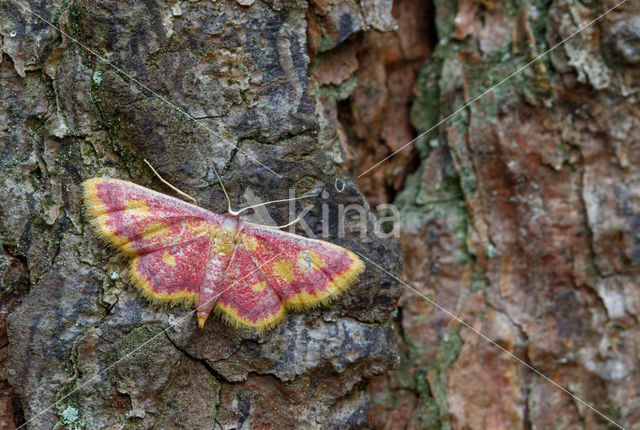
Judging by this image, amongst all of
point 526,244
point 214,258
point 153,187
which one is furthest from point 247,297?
point 526,244

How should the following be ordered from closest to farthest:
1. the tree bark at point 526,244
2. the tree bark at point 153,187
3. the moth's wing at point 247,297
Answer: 1. the tree bark at point 153,187
2. the moth's wing at point 247,297
3. the tree bark at point 526,244

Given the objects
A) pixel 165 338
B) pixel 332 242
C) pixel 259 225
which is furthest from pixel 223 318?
pixel 332 242

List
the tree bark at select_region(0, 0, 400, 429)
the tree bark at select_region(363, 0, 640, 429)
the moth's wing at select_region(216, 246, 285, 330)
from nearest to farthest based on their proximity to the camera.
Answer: the tree bark at select_region(0, 0, 400, 429) < the moth's wing at select_region(216, 246, 285, 330) < the tree bark at select_region(363, 0, 640, 429)

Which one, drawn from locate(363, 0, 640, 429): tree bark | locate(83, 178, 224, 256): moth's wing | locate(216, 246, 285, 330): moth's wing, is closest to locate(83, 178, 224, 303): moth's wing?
locate(83, 178, 224, 256): moth's wing

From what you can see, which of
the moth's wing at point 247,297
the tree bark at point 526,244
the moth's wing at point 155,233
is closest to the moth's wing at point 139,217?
the moth's wing at point 155,233

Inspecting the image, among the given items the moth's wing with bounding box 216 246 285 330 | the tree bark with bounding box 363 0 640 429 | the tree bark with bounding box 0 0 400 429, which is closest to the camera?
the tree bark with bounding box 0 0 400 429

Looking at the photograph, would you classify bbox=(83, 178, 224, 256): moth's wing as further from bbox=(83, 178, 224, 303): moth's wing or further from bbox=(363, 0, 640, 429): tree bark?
bbox=(363, 0, 640, 429): tree bark

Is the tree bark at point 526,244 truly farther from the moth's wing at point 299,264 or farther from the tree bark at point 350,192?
the moth's wing at point 299,264
